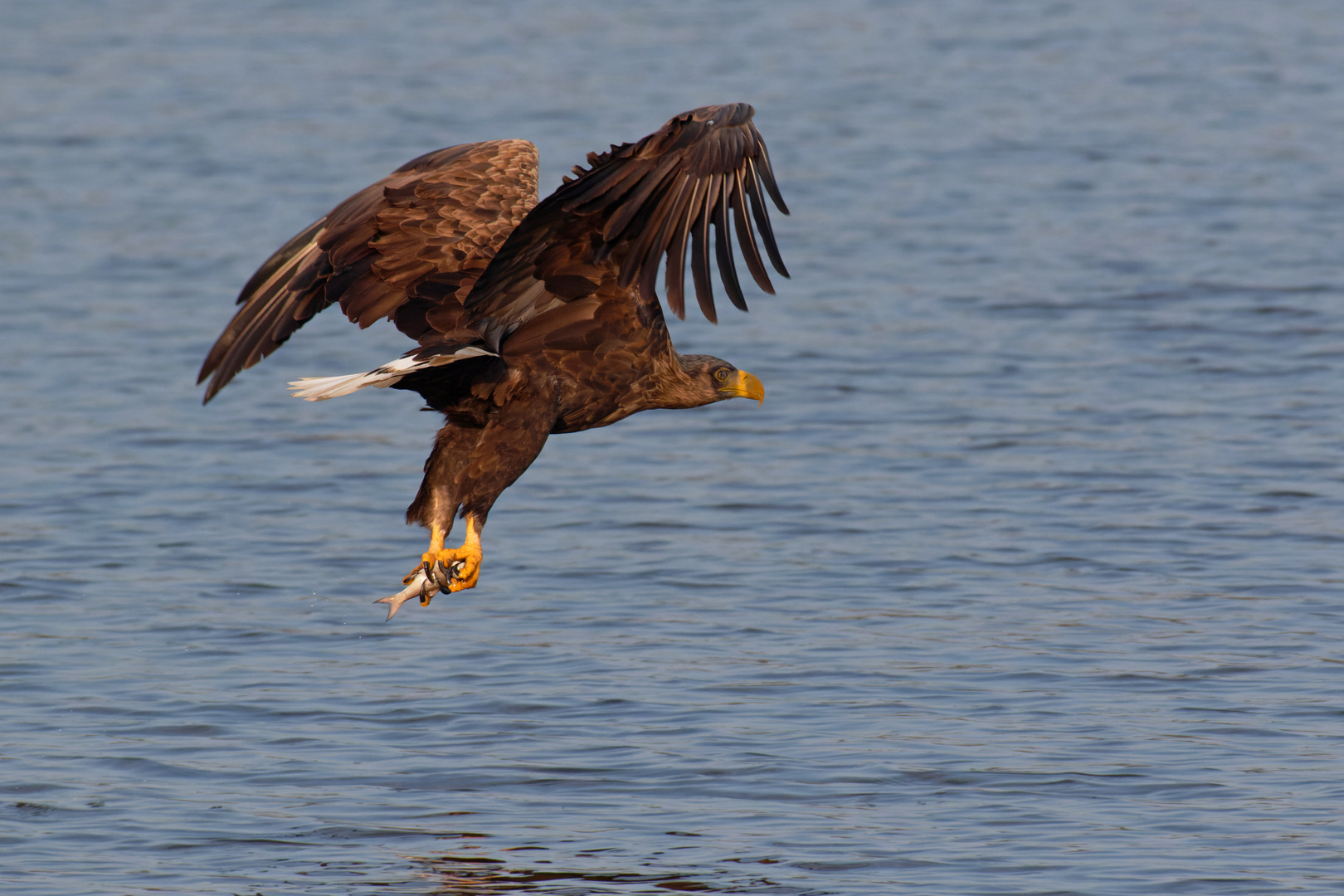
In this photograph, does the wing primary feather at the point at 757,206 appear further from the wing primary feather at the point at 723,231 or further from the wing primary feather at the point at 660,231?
the wing primary feather at the point at 660,231

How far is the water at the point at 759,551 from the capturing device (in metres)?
6.99

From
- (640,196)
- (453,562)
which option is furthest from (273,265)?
(640,196)

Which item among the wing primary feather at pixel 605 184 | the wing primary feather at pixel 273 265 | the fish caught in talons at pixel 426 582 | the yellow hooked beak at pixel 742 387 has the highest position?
the wing primary feather at pixel 605 184

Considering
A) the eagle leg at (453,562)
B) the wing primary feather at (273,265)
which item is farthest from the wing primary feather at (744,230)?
the wing primary feather at (273,265)

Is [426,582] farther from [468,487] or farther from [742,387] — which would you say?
[742,387]

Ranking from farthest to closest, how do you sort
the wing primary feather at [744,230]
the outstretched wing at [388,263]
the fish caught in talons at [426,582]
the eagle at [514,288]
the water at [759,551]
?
the outstretched wing at [388,263] → the water at [759,551] → the fish caught in talons at [426,582] → the eagle at [514,288] → the wing primary feather at [744,230]

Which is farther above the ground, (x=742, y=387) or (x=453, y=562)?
(x=742, y=387)

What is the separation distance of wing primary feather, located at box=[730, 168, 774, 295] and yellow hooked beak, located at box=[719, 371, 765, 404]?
4.03 feet

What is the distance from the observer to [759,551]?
996 centimetres

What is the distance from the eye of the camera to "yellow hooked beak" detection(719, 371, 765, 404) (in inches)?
292

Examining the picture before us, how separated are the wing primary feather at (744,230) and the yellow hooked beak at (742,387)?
1229mm

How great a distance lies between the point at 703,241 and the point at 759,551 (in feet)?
12.8

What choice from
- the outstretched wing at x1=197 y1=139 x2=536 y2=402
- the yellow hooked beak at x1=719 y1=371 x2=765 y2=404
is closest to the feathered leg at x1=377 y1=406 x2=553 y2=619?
the outstretched wing at x1=197 y1=139 x2=536 y2=402

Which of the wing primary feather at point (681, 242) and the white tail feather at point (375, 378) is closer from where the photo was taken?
the wing primary feather at point (681, 242)
